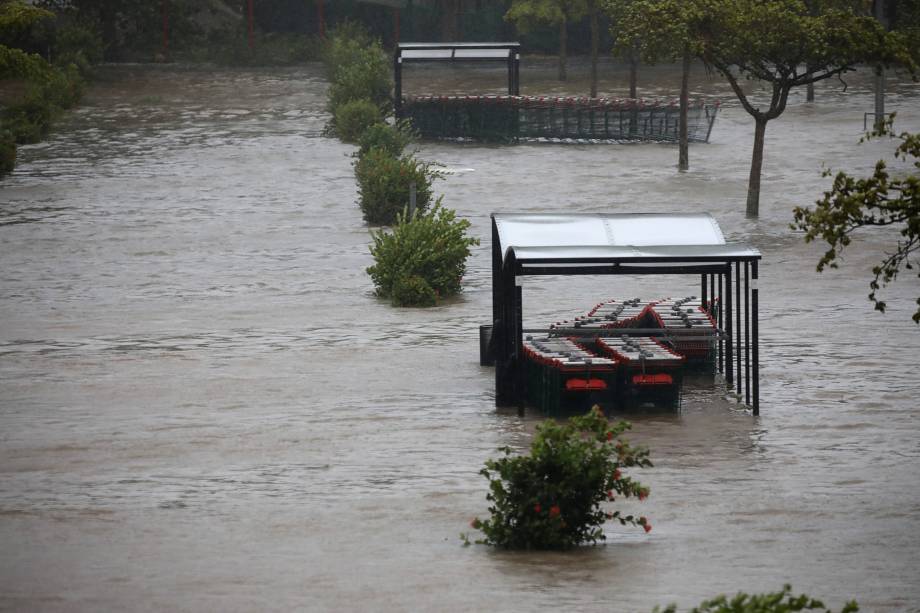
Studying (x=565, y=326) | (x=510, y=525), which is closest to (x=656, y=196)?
(x=565, y=326)

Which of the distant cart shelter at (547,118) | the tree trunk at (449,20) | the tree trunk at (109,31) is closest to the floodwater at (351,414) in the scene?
the distant cart shelter at (547,118)

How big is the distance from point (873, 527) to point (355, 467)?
211 inches

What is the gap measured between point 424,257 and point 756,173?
1007 centimetres

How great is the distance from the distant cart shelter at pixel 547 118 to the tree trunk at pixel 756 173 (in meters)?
10.6

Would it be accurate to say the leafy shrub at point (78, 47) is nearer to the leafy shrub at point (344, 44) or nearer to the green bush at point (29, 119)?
the green bush at point (29, 119)

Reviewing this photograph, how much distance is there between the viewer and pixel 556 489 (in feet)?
41.5

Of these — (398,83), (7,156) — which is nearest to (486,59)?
(398,83)

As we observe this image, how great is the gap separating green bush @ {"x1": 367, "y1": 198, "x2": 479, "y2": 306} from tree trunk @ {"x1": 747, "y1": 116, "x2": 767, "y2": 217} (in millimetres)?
9104

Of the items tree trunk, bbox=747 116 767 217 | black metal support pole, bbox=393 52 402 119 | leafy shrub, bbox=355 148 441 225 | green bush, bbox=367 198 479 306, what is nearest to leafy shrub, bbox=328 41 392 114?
black metal support pole, bbox=393 52 402 119

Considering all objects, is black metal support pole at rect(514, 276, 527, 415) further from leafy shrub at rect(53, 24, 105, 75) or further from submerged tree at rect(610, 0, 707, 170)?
leafy shrub at rect(53, 24, 105, 75)

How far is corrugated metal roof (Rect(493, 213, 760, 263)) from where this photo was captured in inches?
749

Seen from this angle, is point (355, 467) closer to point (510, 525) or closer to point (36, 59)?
point (510, 525)

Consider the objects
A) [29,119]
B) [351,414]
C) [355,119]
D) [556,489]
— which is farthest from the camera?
[29,119]

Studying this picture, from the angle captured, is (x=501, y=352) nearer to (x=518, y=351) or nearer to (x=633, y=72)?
(x=518, y=351)
